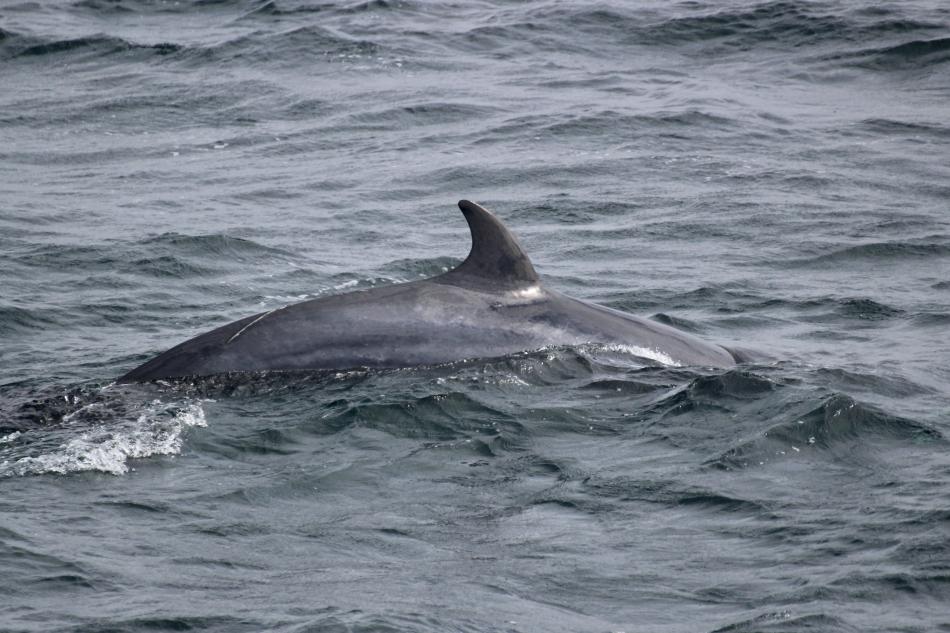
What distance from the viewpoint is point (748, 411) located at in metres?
10.2

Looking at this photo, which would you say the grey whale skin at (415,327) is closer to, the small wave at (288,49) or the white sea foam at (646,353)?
the white sea foam at (646,353)

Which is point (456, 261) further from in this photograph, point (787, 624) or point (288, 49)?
point (288, 49)

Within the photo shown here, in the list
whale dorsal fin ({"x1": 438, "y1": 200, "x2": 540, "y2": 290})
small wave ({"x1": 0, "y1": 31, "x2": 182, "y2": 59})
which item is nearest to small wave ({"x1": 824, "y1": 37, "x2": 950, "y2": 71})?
small wave ({"x1": 0, "y1": 31, "x2": 182, "y2": 59})

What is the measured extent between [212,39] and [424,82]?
5246 millimetres

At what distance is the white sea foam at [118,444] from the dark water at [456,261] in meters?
0.03

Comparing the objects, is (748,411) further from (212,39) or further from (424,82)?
(212,39)

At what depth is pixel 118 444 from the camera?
9016 mm

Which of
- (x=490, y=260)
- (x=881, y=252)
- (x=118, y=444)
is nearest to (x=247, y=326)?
(x=118, y=444)

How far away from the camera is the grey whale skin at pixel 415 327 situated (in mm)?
10297

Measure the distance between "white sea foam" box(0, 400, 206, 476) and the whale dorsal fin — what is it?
223 cm

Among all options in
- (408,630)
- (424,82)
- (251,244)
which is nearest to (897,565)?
(408,630)

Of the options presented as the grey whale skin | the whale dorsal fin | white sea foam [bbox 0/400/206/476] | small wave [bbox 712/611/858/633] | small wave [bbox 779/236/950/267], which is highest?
the whale dorsal fin

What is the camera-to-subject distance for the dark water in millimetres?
7395

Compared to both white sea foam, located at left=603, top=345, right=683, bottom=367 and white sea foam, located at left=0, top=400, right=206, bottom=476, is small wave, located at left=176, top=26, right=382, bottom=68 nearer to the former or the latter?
white sea foam, located at left=603, top=345, right=683, bottom=367
